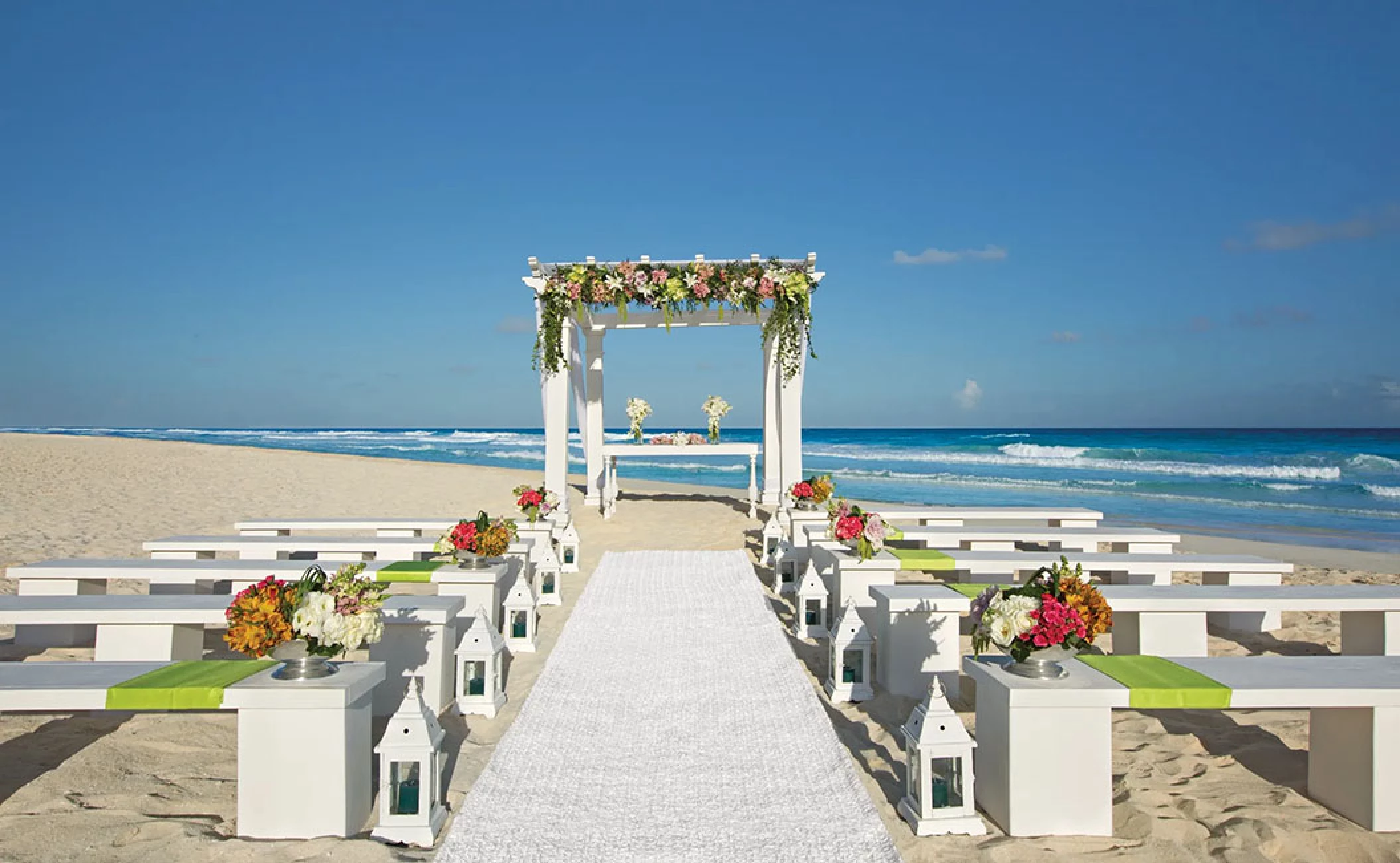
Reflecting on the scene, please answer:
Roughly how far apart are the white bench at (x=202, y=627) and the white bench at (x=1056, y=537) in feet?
14.3

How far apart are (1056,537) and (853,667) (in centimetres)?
371

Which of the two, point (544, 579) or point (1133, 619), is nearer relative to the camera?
point (1133, 619)

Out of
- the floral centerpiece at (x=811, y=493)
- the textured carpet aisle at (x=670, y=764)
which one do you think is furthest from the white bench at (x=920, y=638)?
the floral centerpiece at (x=811, y=493)

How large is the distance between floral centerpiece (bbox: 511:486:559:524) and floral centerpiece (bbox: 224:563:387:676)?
187 inches

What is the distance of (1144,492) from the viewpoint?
20875mm

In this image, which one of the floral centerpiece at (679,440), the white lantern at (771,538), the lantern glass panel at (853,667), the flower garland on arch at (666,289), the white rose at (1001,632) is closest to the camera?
the white rose at (1001,632)

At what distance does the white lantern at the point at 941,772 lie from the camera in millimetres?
3051

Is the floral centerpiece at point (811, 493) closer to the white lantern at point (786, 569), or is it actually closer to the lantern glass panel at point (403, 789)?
the white lantern at point (786, 569)

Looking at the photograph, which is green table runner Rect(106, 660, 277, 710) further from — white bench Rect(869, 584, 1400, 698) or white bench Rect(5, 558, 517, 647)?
white bench Rect(869, 584, 1400, 698)

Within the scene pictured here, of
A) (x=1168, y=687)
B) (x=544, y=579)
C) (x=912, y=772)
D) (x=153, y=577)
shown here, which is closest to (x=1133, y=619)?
(x=1168, y=687)

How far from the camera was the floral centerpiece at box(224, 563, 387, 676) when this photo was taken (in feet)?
10.0

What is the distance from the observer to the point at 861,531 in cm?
582

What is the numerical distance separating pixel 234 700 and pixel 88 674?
700mm

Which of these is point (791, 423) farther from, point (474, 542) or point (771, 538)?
point (474, 542)
